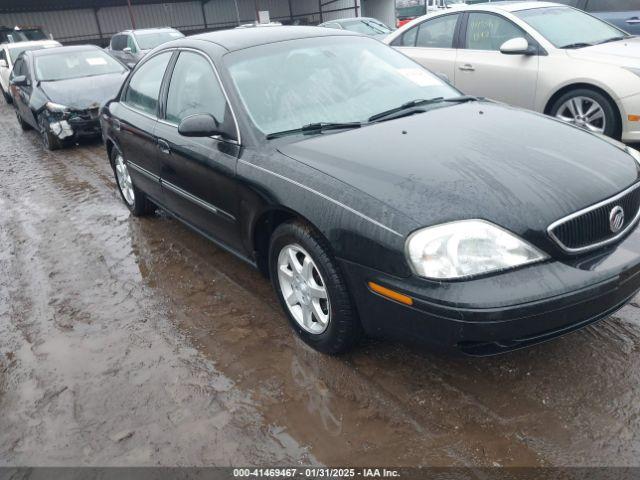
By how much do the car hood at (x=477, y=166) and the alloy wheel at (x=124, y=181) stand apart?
2843 millimetres

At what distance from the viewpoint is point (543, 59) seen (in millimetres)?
5566

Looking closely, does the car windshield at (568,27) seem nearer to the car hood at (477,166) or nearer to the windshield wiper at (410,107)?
the windshield wiper at (410,107)

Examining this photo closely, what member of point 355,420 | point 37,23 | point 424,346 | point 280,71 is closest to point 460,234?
point 424,346

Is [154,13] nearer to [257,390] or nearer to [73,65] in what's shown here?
[73,65]

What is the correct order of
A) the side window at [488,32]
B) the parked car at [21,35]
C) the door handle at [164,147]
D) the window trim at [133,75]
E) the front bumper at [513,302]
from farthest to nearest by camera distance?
the parked car at [21,35]
the side window at [488,32]
the window trim at [133,75]
the door handle at [164,147]
the front bumper at [513,302]

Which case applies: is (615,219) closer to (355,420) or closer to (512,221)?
(512,221)

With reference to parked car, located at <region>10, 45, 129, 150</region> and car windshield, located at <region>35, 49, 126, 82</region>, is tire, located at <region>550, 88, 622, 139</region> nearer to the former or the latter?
parked car, located at <region>10, 45, 129, 150</region>

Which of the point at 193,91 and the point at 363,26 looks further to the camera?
the point at 363,26

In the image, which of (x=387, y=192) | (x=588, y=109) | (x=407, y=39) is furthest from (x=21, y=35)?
(x=387, y=192)

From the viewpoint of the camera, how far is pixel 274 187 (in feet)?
9.25

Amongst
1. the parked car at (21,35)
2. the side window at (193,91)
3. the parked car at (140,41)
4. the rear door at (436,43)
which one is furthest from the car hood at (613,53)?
the parked car at (21,35)

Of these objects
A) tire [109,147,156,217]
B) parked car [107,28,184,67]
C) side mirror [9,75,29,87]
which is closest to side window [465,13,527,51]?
tire [109,147,156,217]

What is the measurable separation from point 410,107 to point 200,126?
1.30m

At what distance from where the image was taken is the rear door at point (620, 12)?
821cm
